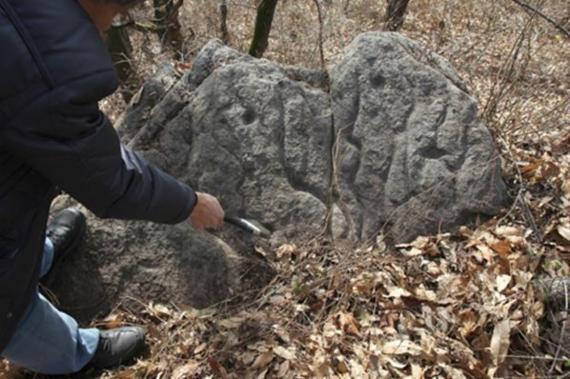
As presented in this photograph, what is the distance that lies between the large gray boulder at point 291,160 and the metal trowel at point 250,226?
0.07m

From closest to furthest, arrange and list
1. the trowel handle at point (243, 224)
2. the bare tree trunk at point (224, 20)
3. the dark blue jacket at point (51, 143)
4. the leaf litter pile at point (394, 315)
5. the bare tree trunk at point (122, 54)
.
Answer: the dark blue jacket at point (51, 143) < the leaf litter pile at point (394, 315) < the trowel handle at point (243, 224) < the bare tree trunk at point (122, 54) < the bare tree trunk at point (224, 20)

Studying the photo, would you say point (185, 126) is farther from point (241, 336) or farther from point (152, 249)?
point (241, 336)

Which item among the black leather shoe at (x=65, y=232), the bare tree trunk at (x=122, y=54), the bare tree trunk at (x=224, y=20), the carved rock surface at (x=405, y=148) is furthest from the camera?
the bare tree trunk at (x=224, y=20)

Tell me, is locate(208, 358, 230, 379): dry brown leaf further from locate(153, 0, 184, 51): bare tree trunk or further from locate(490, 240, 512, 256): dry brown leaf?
locate(153, 0, 184, 51): bare tree trunk

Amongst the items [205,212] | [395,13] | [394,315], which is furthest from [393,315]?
[395,13]

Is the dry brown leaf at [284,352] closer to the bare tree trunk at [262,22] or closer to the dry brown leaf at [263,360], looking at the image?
the dry brown leaf at [263,360]

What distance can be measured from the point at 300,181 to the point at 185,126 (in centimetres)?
81

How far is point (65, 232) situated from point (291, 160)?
1373 mm

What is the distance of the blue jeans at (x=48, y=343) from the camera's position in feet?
6.96

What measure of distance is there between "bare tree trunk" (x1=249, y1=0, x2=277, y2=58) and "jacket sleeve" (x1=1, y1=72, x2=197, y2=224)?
3.37m

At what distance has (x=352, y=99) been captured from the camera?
10.5 ft

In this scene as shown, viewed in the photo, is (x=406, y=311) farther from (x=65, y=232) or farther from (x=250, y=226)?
(x=65, y=232)

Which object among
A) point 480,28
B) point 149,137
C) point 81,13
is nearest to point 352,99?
Answer: point 149,137

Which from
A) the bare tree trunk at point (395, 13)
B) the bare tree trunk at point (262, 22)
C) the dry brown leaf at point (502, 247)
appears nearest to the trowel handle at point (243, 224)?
the dry brown leaf at point (502, 247)
